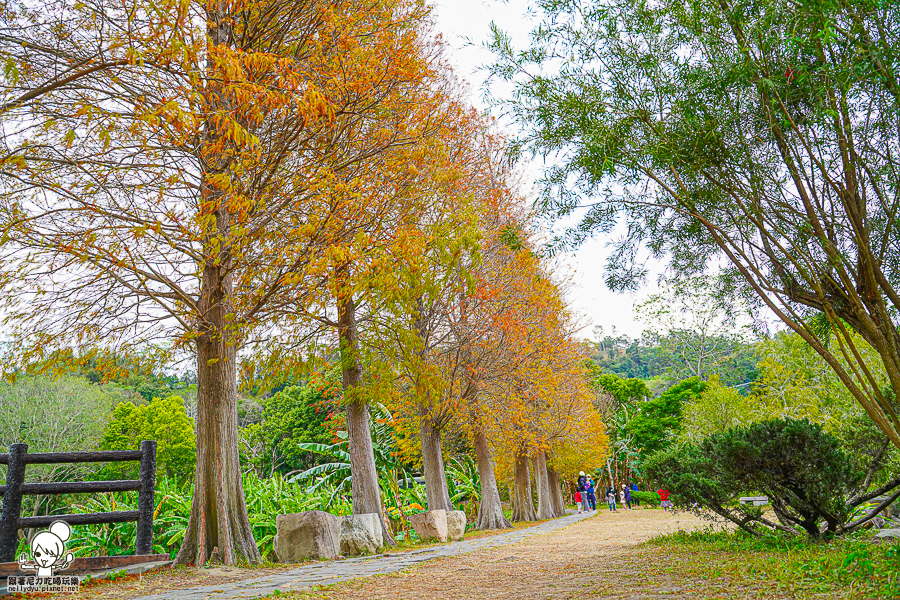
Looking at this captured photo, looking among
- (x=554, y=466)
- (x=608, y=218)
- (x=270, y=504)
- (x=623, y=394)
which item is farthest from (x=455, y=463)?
(x=623, y=394)

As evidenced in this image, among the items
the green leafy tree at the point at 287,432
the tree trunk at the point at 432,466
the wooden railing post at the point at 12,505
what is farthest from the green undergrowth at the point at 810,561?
the green leafy tree at the point at 287,432

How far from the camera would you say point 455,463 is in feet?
77.7

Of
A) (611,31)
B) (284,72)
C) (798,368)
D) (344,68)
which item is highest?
(344,68)

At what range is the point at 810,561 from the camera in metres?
5.11

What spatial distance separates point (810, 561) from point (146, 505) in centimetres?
766

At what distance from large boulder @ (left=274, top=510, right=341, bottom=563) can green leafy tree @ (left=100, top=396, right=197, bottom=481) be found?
24.5 m

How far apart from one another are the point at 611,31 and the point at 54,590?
7978mm

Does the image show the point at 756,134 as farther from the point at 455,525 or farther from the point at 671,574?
the point at 455,525

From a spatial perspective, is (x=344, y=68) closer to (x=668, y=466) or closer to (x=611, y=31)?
(x=611, y=31)

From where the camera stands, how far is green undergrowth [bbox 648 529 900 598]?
399cm

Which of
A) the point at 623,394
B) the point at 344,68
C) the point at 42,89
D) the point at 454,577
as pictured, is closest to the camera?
the point at 42,89

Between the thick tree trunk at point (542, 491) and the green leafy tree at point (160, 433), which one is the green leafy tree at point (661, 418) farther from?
the green leafy tree at point (160, 433)

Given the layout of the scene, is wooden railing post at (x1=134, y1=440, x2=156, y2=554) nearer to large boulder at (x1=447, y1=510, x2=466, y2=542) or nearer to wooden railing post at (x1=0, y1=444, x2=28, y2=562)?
wooden railing post at (x1=0, y1=444, x2=28, y2=562)

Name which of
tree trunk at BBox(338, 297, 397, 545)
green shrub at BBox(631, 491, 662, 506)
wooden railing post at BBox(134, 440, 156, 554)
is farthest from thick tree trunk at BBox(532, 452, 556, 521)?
wooden railing post at BBox(134, 440, 156, 554)
